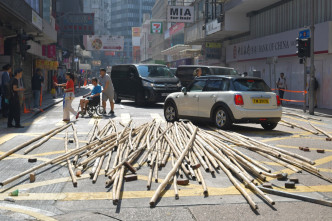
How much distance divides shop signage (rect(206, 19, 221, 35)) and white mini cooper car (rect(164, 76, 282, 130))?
22.0 metres

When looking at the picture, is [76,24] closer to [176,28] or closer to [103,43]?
[103,43]

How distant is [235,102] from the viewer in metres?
11.6

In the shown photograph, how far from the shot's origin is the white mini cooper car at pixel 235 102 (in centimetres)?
1166

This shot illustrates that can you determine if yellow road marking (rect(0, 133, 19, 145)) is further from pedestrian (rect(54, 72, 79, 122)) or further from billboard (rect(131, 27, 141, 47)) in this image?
billboard (rect(131, 27, 141, 47))

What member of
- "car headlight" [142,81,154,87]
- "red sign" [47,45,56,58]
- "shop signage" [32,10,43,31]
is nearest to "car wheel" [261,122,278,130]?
"car headlight" [142,81,154,87]

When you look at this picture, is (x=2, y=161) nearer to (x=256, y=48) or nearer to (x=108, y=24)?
(x=256, y=48)

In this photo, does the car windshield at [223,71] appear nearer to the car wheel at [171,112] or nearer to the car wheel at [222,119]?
the car wheel at [171,112]

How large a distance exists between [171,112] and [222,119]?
2.67m

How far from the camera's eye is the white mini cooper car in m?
11.7

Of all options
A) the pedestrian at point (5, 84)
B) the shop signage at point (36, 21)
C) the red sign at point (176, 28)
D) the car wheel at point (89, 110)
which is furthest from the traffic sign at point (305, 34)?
the red sign at point (176, 28)

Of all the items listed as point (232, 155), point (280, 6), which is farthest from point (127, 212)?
point (280, 6)

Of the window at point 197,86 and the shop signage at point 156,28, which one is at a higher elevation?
the shop signage at point 156,28

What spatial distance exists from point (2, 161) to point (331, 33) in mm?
17722

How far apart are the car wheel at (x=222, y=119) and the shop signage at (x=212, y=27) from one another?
74.7ft
